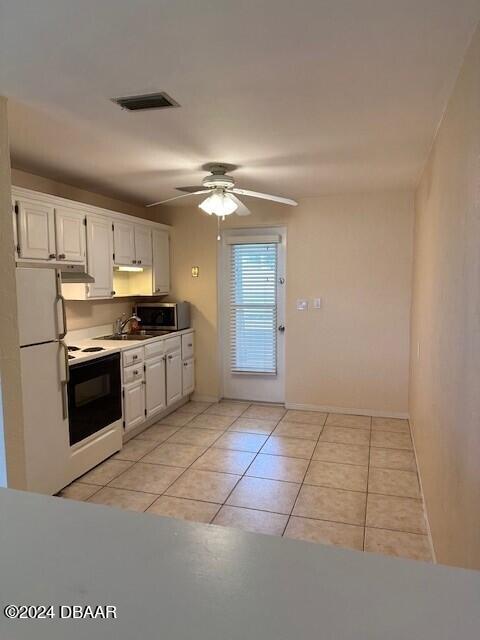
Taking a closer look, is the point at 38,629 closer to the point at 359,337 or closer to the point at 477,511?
the point at 477,511

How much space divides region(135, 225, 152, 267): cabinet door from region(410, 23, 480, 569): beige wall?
294 cm

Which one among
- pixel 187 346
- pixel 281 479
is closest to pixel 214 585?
pixel 281 479

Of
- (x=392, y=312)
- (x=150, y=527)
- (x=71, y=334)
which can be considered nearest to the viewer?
(x=150, y=527)

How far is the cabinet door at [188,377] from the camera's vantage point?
5117 millimetres

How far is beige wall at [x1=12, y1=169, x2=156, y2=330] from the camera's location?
→ 11.9ft

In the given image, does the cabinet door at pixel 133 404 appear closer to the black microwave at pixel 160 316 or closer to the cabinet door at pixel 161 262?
the black microwave at pixel 160 316

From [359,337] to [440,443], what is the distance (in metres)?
2.61

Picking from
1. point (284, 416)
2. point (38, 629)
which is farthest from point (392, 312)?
point (38, 629)

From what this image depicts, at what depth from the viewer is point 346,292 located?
15.7 ft

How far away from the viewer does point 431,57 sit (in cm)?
178

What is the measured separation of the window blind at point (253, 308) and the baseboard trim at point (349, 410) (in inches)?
19.2

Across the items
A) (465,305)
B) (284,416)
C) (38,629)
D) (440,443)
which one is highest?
(465,305)

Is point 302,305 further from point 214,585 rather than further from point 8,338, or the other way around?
point 214,585

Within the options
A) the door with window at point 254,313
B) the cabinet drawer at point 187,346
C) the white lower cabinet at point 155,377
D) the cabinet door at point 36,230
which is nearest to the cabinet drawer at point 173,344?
the white lower cabinet at point 155,377
